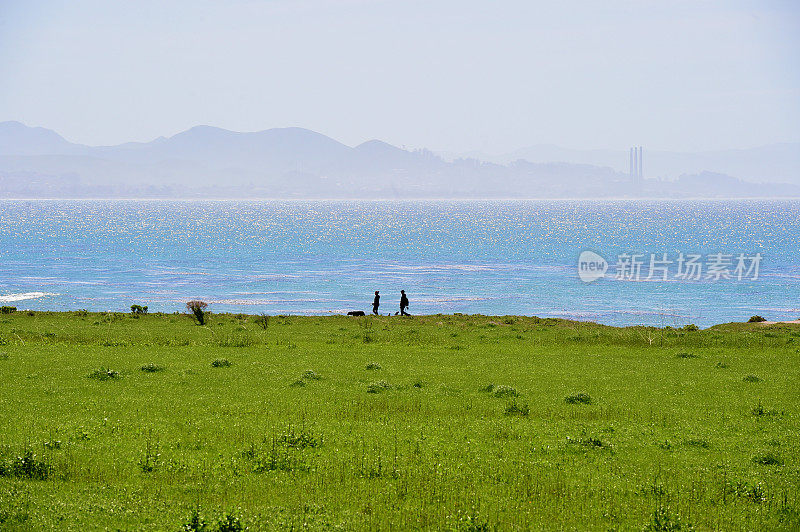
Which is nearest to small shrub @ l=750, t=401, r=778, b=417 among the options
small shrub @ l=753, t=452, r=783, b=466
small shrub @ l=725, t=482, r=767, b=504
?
small shrub @ l=753, t=452, r=783, b=466

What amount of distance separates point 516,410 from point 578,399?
282cm

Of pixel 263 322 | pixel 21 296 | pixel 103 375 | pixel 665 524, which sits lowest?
pixel 21 296

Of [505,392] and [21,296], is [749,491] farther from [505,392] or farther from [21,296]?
[21,296]

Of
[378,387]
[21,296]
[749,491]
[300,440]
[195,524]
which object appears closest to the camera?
[195,524]

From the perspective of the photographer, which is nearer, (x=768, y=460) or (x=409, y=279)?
(x=768, y=460)

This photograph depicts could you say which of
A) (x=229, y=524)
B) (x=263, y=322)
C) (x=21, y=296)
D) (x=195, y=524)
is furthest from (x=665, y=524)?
(x=21, y=296)

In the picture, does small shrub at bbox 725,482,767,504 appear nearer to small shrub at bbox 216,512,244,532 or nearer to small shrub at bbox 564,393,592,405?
small shrub at bbox 564,393,592,405

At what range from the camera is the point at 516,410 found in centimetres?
2264

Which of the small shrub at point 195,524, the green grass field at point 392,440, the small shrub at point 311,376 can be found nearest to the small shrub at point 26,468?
the green grass field at point 392,440

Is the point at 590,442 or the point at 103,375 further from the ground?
the point at 103,375

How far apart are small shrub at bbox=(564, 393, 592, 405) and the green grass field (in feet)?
0.14

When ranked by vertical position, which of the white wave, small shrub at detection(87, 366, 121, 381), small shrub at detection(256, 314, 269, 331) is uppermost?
small shrub at detection(87, 366, 121, 381)

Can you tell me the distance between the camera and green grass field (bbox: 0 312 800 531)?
13938 mm

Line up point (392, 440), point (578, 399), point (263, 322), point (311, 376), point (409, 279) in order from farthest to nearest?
point (409, 279) < point (263, 322) < point (311, 376) < point (578, 399) < point (392, 440)
